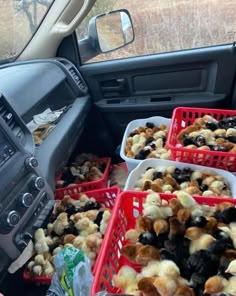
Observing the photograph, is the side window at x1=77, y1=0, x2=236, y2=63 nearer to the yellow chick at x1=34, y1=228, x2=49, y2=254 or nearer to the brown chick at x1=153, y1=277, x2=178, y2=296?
the yellow chick at x1=34, y1=228, x2=49, y2=254

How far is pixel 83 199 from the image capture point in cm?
136

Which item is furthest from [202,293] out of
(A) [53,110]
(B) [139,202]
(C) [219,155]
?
(A) [53,110]

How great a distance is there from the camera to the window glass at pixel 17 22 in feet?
5.26

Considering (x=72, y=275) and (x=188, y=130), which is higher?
(x=72, y=275)

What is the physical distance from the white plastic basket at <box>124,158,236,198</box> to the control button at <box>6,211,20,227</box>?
40 centimetres

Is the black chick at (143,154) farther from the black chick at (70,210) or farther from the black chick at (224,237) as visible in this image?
the black chick at (224,237)

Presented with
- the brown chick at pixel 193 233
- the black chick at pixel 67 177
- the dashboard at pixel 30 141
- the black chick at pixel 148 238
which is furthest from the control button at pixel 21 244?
the black chick at pixel 67 177

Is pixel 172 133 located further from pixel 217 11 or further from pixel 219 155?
pixel 217 11

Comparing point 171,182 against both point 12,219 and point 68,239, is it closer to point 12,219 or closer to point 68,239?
point 68,239

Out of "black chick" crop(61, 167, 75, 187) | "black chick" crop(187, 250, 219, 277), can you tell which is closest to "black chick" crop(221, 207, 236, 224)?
"black chick" crop(187, 250, 219, 277)

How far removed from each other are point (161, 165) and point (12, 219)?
1.91 ft

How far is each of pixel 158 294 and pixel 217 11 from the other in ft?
4.09

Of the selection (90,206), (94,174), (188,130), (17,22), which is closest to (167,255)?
(90,206)

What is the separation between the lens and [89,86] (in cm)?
175
